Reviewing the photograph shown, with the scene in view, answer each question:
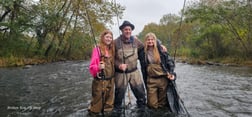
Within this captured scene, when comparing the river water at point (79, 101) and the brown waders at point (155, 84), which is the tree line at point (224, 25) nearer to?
the river water at point (79, 101)

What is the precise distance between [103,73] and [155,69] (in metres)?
1.33

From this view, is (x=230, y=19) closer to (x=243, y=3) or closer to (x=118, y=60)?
(x=243, y=3)

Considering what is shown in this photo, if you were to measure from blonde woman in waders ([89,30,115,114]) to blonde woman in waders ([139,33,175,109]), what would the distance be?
0.91m

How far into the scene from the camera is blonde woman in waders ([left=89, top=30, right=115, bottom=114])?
595 cm

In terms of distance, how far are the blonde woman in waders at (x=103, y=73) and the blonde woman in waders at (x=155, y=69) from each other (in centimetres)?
91

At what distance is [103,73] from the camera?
6.06 m

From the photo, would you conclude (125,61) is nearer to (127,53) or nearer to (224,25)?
(127,53)

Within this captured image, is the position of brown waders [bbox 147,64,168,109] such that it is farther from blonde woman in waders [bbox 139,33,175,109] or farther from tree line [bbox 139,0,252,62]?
tree line [bbox 139,0,252,62]

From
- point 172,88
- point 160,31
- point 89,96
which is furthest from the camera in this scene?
point 160,31

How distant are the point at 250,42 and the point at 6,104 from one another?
23.2 m

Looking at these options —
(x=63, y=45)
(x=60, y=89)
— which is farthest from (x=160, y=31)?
(x=60, y=89)

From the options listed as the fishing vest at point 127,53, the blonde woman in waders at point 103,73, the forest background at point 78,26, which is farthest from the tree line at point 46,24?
the blonde woman in waders at point 103,73

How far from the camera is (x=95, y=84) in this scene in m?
6.11

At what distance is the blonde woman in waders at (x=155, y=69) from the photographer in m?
6.56
